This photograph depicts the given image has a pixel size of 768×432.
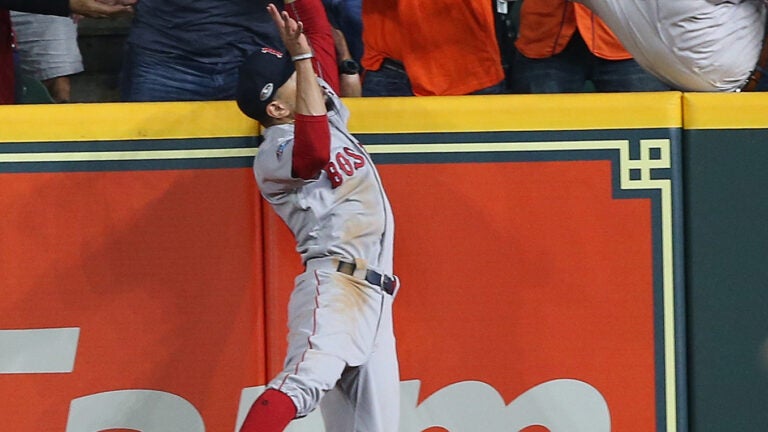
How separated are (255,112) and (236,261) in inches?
21.8

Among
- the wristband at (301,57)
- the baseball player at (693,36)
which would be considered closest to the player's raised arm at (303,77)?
the wristband at (301,57)

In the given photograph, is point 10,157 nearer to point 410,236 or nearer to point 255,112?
point 255,112

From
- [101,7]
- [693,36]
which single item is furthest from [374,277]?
[101,7]

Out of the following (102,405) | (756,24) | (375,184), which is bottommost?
(102,405)

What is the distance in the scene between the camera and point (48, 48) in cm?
577

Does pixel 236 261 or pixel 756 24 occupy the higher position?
pixel 756 24

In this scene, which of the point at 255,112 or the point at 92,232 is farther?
the point at 92,232

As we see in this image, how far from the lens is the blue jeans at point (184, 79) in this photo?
15.9 ft

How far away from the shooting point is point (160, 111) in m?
4.40

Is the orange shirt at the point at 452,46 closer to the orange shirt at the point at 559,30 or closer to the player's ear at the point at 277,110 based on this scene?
the orange shirt at the point at 559,30

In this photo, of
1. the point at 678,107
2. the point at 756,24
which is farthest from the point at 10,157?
the point at 756,24

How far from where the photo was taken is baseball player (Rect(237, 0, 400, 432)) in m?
3.94

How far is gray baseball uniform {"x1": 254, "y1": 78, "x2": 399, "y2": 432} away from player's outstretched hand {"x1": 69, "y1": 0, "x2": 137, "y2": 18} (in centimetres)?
110

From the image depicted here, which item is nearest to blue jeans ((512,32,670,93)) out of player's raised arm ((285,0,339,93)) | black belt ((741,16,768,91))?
black belt ((741,16,768,91))
